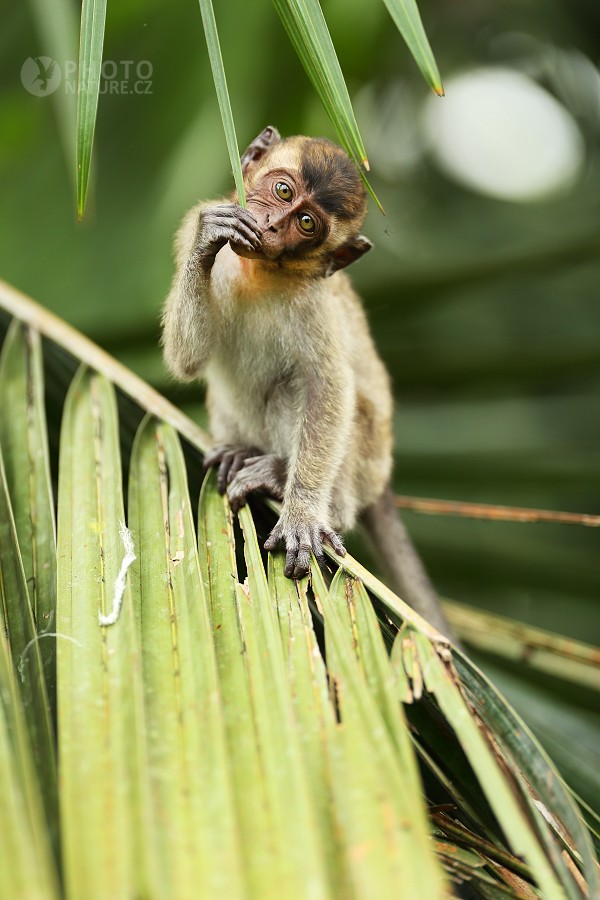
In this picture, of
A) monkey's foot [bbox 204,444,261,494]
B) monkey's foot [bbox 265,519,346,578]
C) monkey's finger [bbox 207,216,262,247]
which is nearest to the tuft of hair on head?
monkey's finger [bbox 207,216,262,247]

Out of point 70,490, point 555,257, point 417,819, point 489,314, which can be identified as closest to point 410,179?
point 489,314

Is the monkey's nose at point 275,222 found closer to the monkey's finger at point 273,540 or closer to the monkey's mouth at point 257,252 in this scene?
the monkey's mouth at point 257,252

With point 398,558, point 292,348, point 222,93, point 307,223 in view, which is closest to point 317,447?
Result: point 292,348

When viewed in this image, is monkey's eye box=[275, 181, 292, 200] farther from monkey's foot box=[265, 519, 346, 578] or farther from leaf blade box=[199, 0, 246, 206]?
monkey's foot box=[265, 519, 346, 578]

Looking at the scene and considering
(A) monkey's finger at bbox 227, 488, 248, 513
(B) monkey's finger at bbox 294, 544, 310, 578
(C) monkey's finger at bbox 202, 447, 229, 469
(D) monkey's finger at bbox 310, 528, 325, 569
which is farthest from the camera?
(C) monkey's finger at bbox 202, 447, 229, 469

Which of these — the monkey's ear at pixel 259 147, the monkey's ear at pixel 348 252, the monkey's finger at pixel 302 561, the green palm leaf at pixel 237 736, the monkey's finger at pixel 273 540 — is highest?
the monkey's ear at pixel 259 147

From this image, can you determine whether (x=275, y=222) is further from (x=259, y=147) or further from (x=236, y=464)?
(x=236, y=464)

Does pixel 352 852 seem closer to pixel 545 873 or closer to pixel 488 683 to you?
pixel 545 873

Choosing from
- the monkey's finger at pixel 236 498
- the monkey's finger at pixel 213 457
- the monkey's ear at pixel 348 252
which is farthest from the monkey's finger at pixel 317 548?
the monkey's ear at pixel 348 252
